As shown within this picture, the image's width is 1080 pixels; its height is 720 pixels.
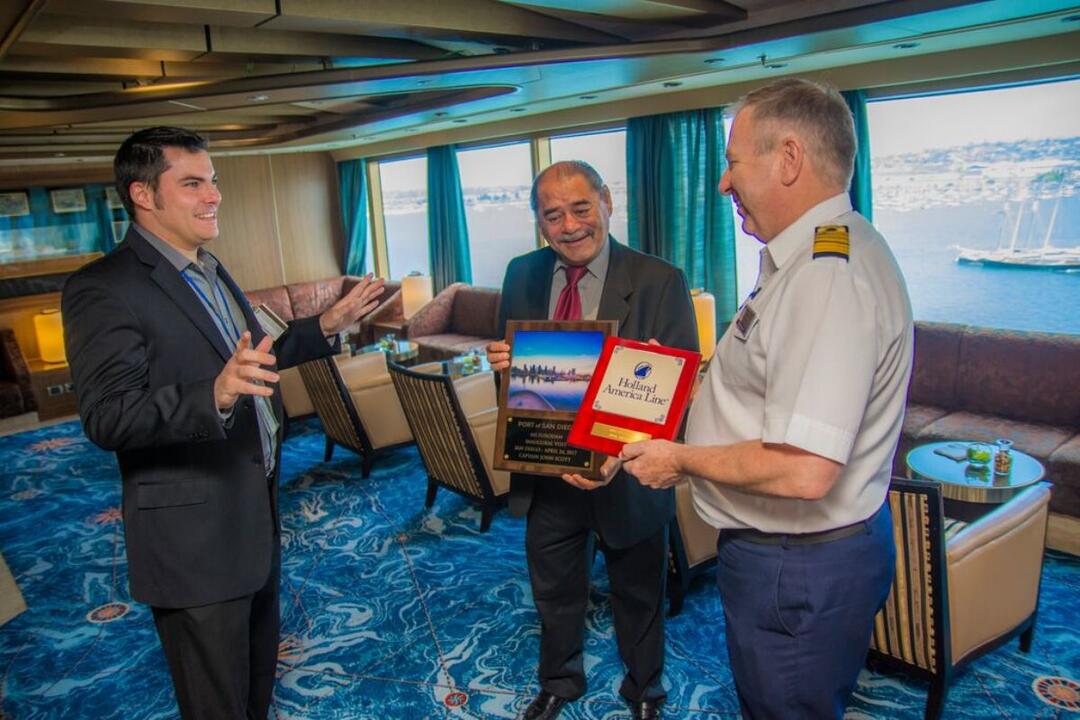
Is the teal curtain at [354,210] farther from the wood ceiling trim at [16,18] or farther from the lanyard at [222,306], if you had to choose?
the lanyard at [222,306]

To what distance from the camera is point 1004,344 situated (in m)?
4.53

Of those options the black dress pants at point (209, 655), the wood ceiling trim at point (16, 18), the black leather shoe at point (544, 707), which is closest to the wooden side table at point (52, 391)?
the wood ceiling trim at point (16, 18)

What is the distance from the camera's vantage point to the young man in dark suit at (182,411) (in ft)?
5.47

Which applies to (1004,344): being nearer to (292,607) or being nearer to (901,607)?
(901,607)

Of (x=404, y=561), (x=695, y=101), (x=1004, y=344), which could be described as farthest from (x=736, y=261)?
(x=404, y=561)

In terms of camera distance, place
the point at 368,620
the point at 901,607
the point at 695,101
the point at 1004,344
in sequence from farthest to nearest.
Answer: the point at 695,101 < the point at 1004,344 < the point at 368,620 < the point at 901,607

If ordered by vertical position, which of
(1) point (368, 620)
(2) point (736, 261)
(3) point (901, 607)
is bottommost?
(1) point (368, 620)

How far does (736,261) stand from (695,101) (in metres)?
1.35

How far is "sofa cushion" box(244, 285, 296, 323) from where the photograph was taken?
9219mm

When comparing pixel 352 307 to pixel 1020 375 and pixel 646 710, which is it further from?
pixel 1020 375

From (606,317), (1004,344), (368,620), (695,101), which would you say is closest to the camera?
(606,317)

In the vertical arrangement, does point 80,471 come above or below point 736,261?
below

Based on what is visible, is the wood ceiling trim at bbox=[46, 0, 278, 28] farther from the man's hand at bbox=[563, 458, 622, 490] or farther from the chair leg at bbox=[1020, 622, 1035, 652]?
the chair leg at bbox=[1020, 622, 1035, 652]

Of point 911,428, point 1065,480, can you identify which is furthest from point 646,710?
point 911,428
